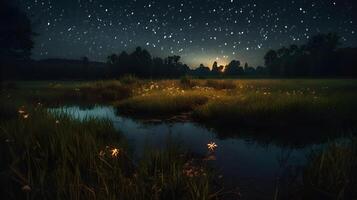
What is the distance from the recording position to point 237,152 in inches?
282

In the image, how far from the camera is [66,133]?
5621mm

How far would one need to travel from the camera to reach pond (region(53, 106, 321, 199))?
5.12 metres

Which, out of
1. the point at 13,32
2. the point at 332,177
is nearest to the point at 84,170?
the point at 332,177

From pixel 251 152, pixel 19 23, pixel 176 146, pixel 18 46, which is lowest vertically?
pixel 251 152

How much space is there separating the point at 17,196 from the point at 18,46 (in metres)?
34.1

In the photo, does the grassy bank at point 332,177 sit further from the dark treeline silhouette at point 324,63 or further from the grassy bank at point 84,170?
the dark treeline silhouette at point 324,63

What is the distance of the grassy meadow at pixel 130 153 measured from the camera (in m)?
3.90

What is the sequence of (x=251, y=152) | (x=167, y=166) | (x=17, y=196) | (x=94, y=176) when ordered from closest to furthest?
(x=17, y=196) < (x=94, y=176) < (x=167, y=166) < (x=251, y=152)

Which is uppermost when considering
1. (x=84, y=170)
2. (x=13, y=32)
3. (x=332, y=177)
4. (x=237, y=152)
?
(x=13, y=32)

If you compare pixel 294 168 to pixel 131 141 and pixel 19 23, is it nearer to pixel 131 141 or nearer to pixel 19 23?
pixel 131 141

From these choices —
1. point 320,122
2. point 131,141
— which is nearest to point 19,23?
point 131,141

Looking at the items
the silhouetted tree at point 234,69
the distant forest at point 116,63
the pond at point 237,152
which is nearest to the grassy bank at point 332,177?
the pond at point 237,152

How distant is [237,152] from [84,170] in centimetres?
373

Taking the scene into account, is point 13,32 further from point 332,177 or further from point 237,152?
point 332,177
